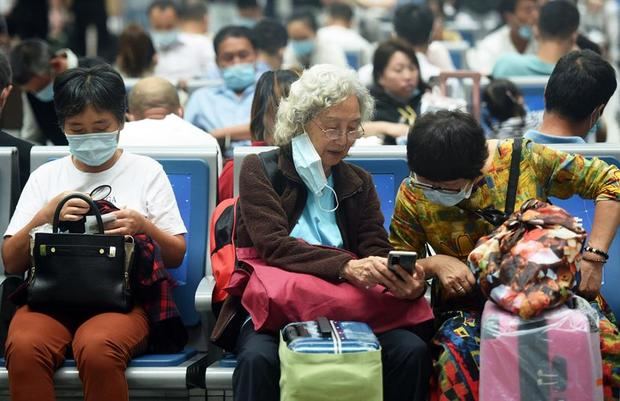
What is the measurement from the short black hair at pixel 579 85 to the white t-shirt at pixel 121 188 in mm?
1449

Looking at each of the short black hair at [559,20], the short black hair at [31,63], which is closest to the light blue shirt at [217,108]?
the short black hair at [31,63]

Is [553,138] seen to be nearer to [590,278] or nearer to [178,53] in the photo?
[590,278]

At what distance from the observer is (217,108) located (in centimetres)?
752

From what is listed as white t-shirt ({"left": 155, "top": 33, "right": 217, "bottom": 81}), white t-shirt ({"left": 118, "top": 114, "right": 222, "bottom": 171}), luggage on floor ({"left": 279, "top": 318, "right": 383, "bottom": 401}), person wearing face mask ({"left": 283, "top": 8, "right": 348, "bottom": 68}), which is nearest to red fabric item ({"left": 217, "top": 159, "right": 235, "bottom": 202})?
white t-shirt ({"left": 118, "top": 114, "right": 222, "bottom": 171})

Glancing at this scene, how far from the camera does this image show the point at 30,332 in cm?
412

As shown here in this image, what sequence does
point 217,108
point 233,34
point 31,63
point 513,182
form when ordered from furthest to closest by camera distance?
point 233,34
point 217,108
point 31,63
point 513,182

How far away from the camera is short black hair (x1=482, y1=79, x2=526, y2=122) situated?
6770mm

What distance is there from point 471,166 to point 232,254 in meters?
0.91

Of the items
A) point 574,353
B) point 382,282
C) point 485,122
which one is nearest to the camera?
point 574,353

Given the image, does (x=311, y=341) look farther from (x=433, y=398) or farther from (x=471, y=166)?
(x=471, y=166)

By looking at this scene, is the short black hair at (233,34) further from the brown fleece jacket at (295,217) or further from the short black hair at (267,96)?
the brown fleece jacket at (295,217)

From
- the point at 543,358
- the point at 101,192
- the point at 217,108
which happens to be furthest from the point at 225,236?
the point at 217,108

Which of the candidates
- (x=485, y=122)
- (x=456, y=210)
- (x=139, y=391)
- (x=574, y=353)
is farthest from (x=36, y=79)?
(x=574, y=353)

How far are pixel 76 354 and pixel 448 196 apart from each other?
1.33m
